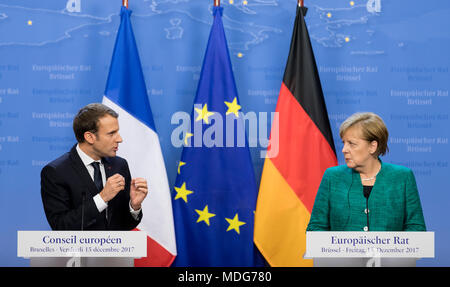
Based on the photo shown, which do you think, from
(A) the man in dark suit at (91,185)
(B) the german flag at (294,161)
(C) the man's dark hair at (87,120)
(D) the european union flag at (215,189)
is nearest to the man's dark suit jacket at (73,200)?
(A) the man in dark suit at (91,185)

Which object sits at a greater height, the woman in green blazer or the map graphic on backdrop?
the map graphic on backdrop

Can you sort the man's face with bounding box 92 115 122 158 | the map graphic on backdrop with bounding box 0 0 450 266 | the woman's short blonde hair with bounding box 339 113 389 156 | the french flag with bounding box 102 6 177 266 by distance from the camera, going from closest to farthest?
the woman's short blonde hair with bounding box 339 113 389 156 < the man's face with bounding box 92 115 122 158 < the french flag with bounding box 102 6 177 266 < the map graphic on backdrop with bounding box 0 0 450 266

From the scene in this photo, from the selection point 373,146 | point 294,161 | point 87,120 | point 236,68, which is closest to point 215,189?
point 294,161

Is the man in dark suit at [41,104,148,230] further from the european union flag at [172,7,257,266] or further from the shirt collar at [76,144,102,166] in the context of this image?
the european union flag at [172,7,257,266]

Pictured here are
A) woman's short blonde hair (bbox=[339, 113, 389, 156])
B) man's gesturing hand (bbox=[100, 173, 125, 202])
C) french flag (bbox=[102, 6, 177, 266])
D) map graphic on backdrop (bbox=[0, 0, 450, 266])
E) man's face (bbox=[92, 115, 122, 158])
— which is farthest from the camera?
map graphic on backdrop (bbox=[0, 0, 450, 266])

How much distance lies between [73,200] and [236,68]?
175 centimetres

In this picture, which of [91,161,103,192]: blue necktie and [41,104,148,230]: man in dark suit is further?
[91,161,103,192]: blue necktie

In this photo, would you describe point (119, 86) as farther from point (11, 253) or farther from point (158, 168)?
point (11, 253)

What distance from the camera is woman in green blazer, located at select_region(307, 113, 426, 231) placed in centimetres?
217

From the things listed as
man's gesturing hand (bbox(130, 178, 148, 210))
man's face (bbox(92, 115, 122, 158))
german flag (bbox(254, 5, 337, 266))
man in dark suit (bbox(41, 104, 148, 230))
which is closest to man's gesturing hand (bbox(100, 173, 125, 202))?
man in dark suit (bbox(41, 104, 148, 230))

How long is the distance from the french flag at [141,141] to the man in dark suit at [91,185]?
665 mm

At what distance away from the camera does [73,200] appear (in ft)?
7.42

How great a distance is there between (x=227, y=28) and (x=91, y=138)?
1621 mm

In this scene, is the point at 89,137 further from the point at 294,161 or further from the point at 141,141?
the point at 294,161
